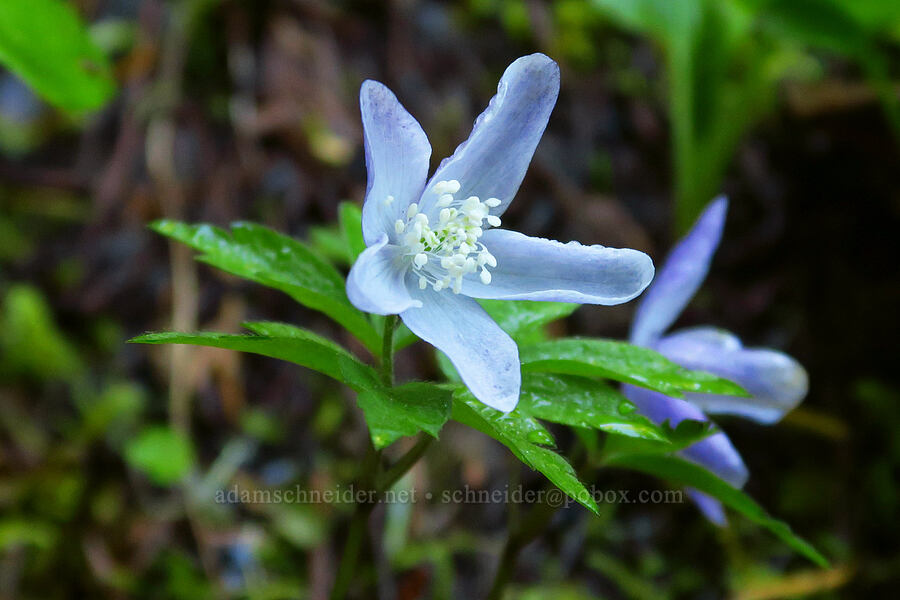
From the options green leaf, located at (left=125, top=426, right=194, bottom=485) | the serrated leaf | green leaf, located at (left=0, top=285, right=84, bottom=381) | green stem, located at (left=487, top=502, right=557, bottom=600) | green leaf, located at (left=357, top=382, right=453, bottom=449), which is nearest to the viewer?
green leaf, located at (left=357, top=382, right=453, bottom=449)

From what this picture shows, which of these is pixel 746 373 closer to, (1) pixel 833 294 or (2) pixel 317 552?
(2) pixel 317 552

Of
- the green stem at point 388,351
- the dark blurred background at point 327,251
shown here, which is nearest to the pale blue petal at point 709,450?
the green stem at point 388,351

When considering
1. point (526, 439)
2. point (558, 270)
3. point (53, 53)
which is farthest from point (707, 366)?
point (53, 53)

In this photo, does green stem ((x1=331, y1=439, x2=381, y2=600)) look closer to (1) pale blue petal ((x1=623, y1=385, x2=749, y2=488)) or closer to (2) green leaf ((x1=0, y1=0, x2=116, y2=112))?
(1) pale blue petal ((x1=623, y1=385, x2=749, y2=488))

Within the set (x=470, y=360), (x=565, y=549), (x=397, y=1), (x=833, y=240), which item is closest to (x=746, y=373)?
(x=470, y=360)

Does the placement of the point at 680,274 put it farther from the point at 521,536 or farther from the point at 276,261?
the point at 276,261

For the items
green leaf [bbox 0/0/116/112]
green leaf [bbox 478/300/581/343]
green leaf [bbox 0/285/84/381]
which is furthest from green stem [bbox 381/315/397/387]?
green leaf [bbox 0/285/84/381]
